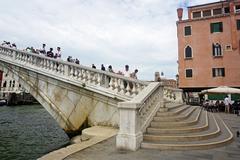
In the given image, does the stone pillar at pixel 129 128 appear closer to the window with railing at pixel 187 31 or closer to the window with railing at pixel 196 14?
the window with railing at pixel 187 31

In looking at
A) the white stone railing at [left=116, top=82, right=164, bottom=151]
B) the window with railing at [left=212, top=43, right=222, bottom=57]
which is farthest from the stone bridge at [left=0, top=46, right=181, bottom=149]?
the window with railing at [left=212, top=43, right=222, bottom=57]

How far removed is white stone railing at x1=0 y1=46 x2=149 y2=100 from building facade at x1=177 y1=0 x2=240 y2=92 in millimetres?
19647

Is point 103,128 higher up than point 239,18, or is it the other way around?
point 239,18

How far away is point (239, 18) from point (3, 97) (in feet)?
189

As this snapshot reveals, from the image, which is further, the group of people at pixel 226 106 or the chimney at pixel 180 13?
the chimney at pixel 180 13

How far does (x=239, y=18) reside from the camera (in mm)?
26234

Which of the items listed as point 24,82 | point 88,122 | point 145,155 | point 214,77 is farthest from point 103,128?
point 214,77

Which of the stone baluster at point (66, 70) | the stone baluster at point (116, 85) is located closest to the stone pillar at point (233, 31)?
the stone baluster at point (116, 85)

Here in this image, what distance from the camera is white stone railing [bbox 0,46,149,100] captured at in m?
9.22

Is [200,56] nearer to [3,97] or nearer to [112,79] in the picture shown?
[112,79]

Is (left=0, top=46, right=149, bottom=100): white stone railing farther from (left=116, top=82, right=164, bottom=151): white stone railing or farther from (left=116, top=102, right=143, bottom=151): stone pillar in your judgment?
(left=116, top=102, right=143, bottom=151): stone pillar

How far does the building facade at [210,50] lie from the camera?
26172 millimetres

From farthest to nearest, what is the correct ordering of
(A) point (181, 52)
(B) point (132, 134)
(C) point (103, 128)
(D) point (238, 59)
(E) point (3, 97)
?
1. (E) point (3, 97)
2. (A) point (181, 52)
3. (D) point (238, 59)
4. (C) point (103, 128)
5. (B) point (132, 134)

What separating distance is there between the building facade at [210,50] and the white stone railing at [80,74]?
19647 mm
